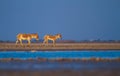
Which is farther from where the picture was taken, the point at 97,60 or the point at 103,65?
the point at 97,60

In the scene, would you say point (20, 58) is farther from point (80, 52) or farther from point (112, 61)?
point (112, 61)

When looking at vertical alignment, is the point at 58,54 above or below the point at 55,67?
above

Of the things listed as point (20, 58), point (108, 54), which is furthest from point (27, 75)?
point (108, 54)

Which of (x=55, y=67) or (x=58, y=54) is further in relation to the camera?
(x=58, y=54)

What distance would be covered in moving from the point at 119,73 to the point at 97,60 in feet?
7.72

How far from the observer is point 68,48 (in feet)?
46.1

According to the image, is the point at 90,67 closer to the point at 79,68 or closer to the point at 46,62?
the point at 79,68

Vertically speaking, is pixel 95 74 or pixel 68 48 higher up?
pixel 68 48

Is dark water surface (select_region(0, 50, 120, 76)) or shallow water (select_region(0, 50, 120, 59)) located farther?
shallow water (select_region(0, 50, 120, 59))

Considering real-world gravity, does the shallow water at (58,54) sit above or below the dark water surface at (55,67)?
above

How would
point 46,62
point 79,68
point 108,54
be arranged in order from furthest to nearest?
1. point 108,54
2. point 46,62
3. point 79,68

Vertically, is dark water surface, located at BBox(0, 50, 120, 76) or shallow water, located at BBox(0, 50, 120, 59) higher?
shallow water, located at BBox(0, 50, 120, 59)

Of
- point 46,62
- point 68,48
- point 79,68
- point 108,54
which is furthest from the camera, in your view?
point 68,48

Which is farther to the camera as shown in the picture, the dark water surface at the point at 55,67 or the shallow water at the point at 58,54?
the shallow water at the point at 58,54
